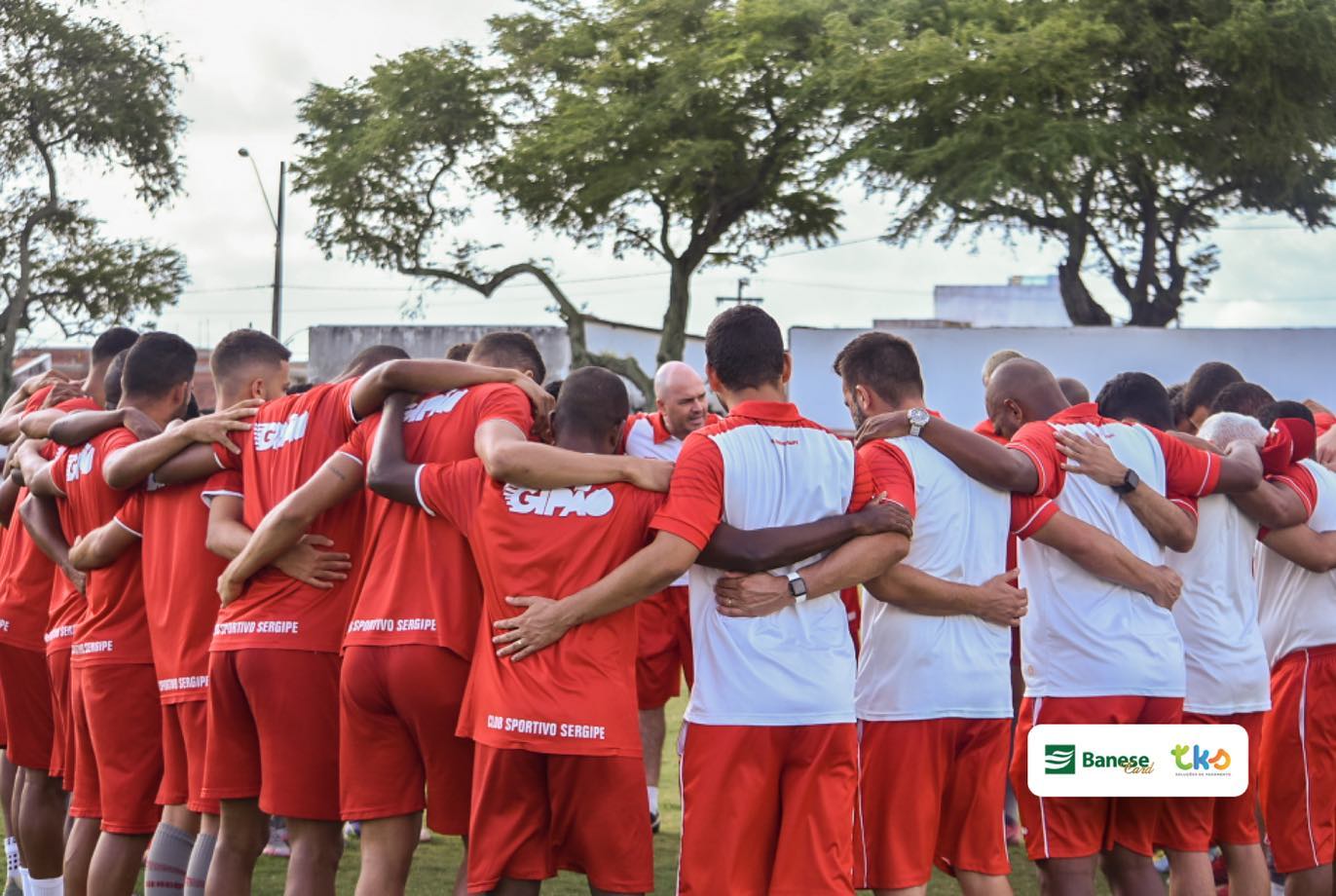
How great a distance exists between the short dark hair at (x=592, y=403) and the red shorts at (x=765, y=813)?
1.01 m

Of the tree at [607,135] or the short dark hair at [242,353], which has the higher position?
the tree at [607,135]

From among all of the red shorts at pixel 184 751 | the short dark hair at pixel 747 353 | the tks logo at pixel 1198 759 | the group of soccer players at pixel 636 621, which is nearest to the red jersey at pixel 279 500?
the group of soccer players at pixel 636 621

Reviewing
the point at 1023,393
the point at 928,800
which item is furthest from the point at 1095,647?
the point at 1023,393

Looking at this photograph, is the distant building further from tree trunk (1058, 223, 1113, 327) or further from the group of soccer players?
the group of soccer players

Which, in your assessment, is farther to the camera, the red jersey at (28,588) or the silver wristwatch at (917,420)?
the red jersey at (28,588)

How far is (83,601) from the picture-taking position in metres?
5.96

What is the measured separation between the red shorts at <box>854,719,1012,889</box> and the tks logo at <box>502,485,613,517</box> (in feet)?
4.29

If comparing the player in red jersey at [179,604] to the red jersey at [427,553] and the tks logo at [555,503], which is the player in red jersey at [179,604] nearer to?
the red jersey at [427,553]

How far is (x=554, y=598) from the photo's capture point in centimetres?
445

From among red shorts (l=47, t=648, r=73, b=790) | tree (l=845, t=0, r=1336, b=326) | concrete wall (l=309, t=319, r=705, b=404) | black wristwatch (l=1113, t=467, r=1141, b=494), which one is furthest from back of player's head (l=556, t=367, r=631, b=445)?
concrete wall (l=309, t=319, r=705, b=404)

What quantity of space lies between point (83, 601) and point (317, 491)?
172 centimetres

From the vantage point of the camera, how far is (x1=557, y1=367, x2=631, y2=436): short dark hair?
15.2 ft

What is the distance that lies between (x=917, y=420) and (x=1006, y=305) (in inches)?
2411

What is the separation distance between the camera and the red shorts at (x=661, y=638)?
7.64 meters
